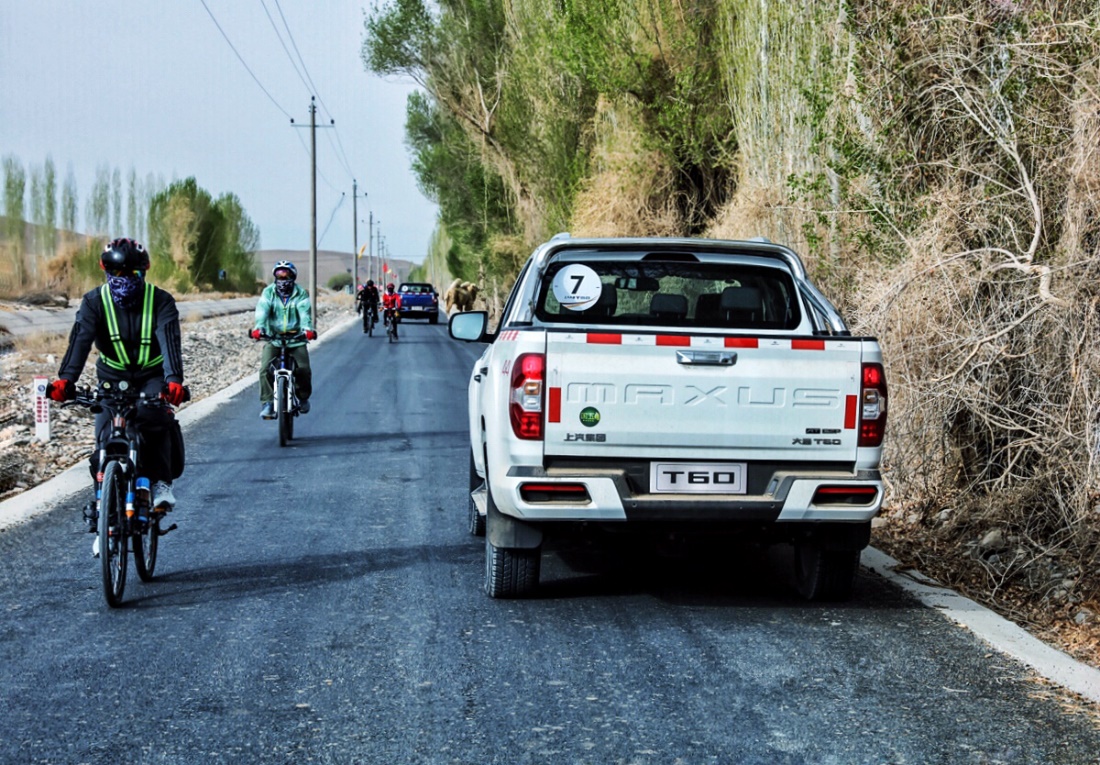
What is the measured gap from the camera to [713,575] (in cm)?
749

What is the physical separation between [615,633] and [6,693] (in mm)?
2610

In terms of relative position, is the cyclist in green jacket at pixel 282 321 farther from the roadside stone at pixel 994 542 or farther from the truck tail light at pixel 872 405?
the truck tail light at pixel 872 405

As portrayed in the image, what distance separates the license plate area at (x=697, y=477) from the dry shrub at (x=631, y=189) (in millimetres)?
18192

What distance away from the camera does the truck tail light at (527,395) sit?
19.7 feet

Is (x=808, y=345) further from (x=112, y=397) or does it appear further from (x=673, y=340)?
(x=112, y=397)

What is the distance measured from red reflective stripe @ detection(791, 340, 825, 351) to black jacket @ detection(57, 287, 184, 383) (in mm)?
3121

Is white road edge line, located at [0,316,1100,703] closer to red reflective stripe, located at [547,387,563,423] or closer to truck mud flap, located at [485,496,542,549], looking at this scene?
truck mud flap, located at [485,496,542,549]

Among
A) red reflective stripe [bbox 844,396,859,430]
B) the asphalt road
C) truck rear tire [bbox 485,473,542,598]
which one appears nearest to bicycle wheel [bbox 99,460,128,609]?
the asphalt road

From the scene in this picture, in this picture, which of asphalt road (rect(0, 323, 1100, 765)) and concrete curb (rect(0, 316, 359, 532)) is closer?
asphalt road (rect(0, 323, 1100, 765))

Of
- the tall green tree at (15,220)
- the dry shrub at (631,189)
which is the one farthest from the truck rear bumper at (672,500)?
the tall green tree at (15,220)

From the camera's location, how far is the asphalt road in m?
4.52

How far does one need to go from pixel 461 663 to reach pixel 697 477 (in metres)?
1.46

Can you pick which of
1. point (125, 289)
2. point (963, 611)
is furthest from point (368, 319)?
point (963, 611)

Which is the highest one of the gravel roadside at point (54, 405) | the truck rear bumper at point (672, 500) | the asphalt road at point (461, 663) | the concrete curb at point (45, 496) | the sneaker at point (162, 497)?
the truck rear bumper at point (672, 500)
